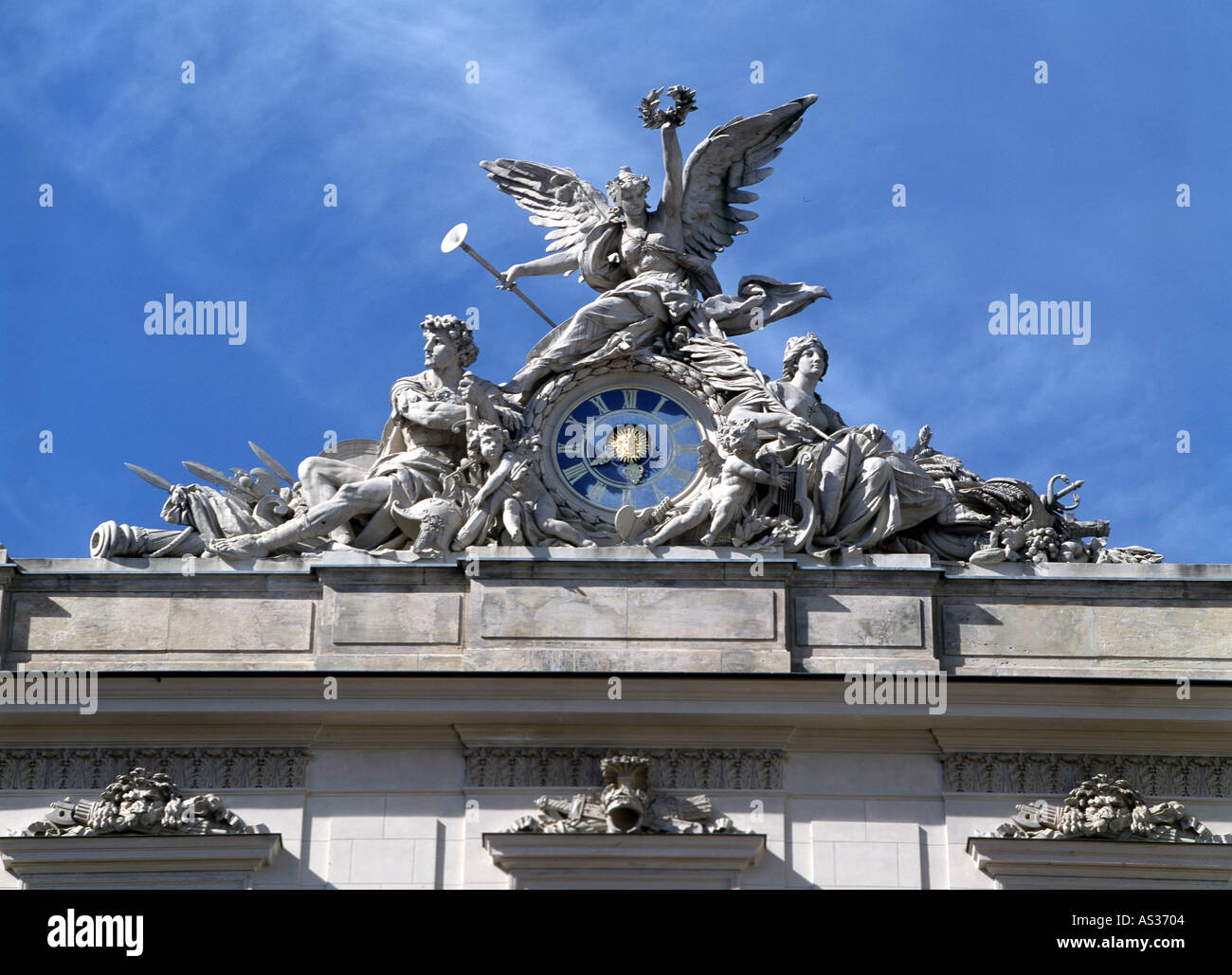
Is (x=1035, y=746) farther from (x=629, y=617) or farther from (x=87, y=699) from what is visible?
(x=87, y=699)

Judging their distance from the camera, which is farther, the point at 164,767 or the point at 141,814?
the point at 164,767

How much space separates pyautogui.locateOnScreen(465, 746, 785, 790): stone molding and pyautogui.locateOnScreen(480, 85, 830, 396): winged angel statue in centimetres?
292

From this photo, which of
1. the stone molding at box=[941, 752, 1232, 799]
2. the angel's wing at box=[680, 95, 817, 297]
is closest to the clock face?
the angel's wing at box=[680, 95, 817, 297]

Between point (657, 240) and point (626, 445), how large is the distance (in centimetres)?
184

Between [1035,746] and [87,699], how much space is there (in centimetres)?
667

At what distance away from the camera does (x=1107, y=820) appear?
59.8ft

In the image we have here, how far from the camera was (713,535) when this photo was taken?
19.2 m

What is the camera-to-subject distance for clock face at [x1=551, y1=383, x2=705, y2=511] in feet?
64.7

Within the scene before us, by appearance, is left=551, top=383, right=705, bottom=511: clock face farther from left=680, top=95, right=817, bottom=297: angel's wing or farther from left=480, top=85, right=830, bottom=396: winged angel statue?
left=680, top=95, right=817, bottom=297: angel's wing

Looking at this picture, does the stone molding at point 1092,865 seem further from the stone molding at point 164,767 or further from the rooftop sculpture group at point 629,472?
the stone molding at point 164,767

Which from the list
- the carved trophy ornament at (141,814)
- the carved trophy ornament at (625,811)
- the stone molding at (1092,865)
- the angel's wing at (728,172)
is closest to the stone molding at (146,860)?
the carved trophy ornament at (141,814)

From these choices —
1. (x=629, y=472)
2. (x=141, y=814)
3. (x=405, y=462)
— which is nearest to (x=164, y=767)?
(x=141, y=814)

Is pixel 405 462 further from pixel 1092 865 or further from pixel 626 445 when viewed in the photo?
pixel 1092 865
